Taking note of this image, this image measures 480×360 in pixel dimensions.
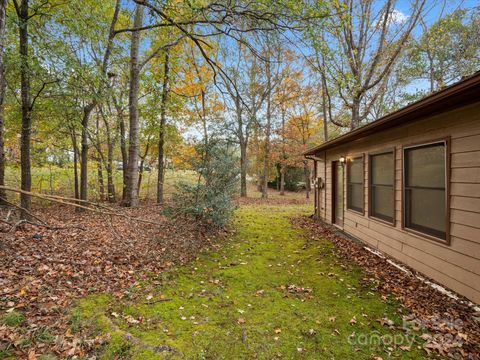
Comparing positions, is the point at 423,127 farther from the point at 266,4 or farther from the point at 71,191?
the point at 71,191

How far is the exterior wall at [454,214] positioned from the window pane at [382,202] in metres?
0.27

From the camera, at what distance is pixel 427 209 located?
3861 millimetres

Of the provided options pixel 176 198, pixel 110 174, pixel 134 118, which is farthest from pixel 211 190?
pixel 110 174

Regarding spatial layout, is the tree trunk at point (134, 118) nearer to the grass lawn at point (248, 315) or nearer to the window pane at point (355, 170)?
the grass lawn at point (248, 315)

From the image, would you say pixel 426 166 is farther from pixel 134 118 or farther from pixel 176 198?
pixel 134 118

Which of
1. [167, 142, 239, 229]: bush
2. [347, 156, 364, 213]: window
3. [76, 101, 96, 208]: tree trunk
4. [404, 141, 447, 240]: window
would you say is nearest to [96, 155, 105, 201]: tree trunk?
[76, 101, 96, 208]: tree trunk

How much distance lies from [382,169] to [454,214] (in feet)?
6.53

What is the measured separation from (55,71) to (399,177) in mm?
7385

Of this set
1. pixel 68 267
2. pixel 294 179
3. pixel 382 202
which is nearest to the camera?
pixel 68 267

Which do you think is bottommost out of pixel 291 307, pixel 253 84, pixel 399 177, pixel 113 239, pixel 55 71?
pixel 291 307

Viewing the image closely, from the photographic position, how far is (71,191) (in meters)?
11.0

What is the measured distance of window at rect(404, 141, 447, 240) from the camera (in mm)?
3576

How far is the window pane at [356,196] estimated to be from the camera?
6094 mm

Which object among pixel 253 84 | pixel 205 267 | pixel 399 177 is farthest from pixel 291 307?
pixel 253 84
